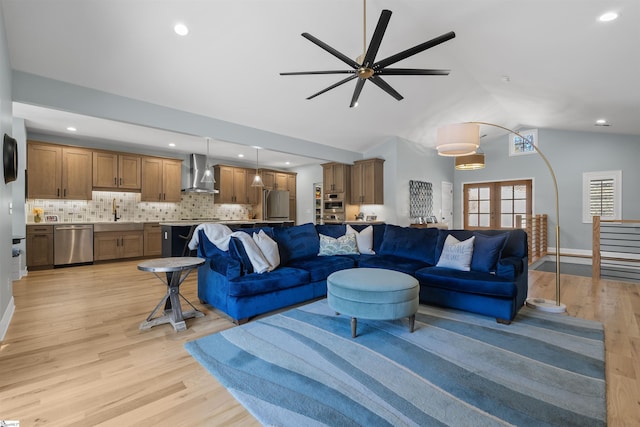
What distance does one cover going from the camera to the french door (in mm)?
8203

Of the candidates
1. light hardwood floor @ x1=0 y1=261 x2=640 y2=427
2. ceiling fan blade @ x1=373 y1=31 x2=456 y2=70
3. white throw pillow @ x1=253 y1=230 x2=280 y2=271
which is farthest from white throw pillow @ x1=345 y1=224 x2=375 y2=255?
ceiling fan blade @ x1=373 y1=31 x2=456 y2=70

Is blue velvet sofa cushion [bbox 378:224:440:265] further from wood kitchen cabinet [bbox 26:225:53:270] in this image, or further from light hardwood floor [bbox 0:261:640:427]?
wood kitchen cabinet [bbox 26:225:53:270]

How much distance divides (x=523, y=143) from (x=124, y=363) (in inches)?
382

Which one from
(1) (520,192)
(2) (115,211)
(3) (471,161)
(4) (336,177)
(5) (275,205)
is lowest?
(2) (115,211)

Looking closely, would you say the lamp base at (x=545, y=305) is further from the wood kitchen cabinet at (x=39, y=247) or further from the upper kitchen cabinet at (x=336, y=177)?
the wood kitchen cabinet at (x=39, y=247)

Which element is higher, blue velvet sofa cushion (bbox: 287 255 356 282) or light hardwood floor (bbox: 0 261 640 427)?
blue velvet sofa cushion (bbox: 287 255 356 282)

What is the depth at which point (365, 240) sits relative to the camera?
444 centimetres

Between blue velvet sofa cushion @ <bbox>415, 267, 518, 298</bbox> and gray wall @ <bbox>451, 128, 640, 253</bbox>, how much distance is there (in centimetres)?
634

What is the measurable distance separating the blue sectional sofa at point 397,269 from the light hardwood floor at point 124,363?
0.35 m

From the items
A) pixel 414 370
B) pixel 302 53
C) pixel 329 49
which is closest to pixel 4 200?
pixel 329 49

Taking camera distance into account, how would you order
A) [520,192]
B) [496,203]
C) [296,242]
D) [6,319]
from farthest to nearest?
1. [496,203]
2. [520,192]
3. [296,242]
4. [6,319]

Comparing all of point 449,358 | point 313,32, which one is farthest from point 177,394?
point 313,32

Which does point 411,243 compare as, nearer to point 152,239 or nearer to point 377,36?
point 377,36

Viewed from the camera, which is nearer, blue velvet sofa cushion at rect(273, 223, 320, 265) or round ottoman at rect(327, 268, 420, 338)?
round ottoman at rect(327, 268, 420, 338)
